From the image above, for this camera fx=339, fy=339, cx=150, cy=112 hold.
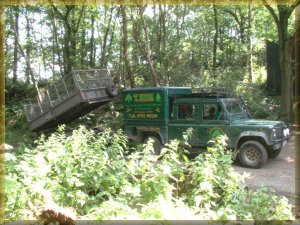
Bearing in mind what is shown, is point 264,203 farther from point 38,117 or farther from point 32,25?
point 32,25

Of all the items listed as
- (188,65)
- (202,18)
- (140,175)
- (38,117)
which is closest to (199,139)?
(140,175)

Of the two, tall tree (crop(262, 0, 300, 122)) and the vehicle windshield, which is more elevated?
tall tree (crop(262, 0, 300, 122))

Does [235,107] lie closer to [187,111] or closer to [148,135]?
[187,111]

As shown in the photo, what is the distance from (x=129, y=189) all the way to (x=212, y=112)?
5820mm

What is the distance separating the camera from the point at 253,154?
9.01 meters

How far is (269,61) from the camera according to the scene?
719 inches

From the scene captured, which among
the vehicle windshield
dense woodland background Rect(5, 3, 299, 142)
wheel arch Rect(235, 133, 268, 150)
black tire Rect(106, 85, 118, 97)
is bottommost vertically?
wheel arch Rect(235, 133, 268, 150)

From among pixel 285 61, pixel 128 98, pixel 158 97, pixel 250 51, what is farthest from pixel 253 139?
pixel 250 51

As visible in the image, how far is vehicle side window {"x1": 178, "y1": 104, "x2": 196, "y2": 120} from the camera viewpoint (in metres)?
9.91

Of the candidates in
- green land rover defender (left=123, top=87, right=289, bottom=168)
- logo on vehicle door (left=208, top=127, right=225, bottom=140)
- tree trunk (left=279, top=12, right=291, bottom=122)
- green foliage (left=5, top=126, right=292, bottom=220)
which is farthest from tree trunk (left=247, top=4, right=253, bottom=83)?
green foliage (left=5, top=126, right=292, bottom=220)

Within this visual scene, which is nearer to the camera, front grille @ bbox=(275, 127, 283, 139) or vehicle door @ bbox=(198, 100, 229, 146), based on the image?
front grille @ bbox=(275, 127, 283, 139)

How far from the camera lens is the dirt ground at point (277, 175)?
6966 mm

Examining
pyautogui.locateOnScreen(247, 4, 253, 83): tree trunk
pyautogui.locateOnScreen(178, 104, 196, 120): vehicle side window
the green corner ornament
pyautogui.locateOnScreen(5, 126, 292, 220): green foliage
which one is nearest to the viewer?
pyautogui.locateOnScreen(5, 126, 292, 220): green foliage

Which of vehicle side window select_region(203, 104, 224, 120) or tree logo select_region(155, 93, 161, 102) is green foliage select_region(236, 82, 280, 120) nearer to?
vehicle side window select_region(203, 104, 224, 120)
